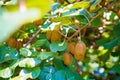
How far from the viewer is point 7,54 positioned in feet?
2.52

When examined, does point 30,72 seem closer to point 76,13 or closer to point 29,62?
point 29,62

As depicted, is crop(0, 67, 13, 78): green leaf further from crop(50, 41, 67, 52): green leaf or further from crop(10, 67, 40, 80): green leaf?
crop(50, 41, 67, 52): green leaf

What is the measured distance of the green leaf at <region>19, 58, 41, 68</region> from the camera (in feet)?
2.28

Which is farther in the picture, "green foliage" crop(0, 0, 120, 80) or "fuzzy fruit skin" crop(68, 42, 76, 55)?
"fuzzy fruit skin" crop(68, 42, 76, 55)

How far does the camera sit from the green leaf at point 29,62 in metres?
0.70

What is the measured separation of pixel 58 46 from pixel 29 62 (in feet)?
0.29

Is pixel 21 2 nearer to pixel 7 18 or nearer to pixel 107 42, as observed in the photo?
pixel 7 18

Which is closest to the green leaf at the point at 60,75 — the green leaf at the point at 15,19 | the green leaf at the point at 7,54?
the green leaf at the point at 7,54

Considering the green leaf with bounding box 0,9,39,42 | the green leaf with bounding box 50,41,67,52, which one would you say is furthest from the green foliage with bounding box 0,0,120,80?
the green leaf with bounding box 0,9,39,42

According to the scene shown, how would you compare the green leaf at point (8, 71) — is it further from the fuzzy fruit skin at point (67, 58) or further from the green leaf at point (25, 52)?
the fuzzy fruit skin at point (67, 58)

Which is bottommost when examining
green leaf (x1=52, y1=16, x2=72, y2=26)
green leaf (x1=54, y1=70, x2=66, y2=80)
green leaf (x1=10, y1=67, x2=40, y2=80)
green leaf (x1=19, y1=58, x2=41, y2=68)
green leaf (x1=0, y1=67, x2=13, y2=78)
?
green leaf (x1=54, y1=70, x2=66, y2=80)

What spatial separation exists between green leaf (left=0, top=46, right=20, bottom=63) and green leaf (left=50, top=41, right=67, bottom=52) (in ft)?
0.32

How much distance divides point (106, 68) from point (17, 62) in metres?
1.25

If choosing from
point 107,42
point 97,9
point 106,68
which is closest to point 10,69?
point 97,9
